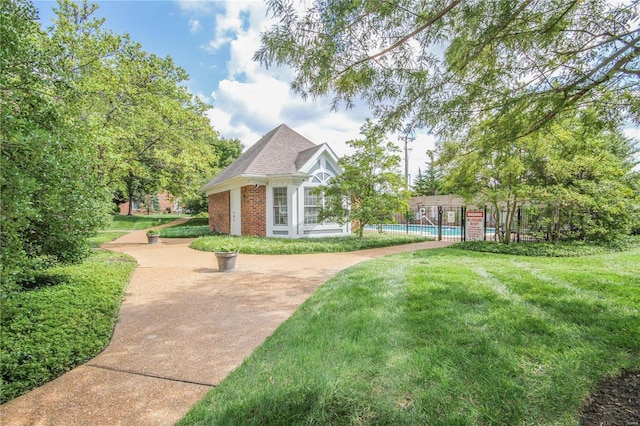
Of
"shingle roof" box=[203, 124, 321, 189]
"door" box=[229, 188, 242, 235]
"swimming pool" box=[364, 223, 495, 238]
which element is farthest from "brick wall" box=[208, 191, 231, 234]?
"swimming pool" box=[364, 223, 495, 238]

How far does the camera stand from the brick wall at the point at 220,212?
53.2 ft

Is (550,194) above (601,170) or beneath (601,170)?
beneath

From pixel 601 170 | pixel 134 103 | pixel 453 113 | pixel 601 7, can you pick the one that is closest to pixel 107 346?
pixel 453 113

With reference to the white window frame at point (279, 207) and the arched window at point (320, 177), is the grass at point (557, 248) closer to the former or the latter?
the arched window at point (320, 177)

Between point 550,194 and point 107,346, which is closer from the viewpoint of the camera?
point 107,346

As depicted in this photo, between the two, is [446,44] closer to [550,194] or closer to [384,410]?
[384,410]

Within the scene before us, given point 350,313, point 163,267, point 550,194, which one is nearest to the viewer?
point 350,313

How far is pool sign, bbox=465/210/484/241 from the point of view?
36.6 feet

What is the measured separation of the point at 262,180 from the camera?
1323cm

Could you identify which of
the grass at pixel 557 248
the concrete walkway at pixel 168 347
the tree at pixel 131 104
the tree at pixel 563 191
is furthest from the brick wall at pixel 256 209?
the grass at pixel 557 248

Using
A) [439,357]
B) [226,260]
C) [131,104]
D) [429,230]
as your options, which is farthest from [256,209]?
[429,230]

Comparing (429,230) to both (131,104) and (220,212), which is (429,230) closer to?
(220,212)

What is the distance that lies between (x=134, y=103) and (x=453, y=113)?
13.7 meters

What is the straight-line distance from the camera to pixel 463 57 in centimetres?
320
